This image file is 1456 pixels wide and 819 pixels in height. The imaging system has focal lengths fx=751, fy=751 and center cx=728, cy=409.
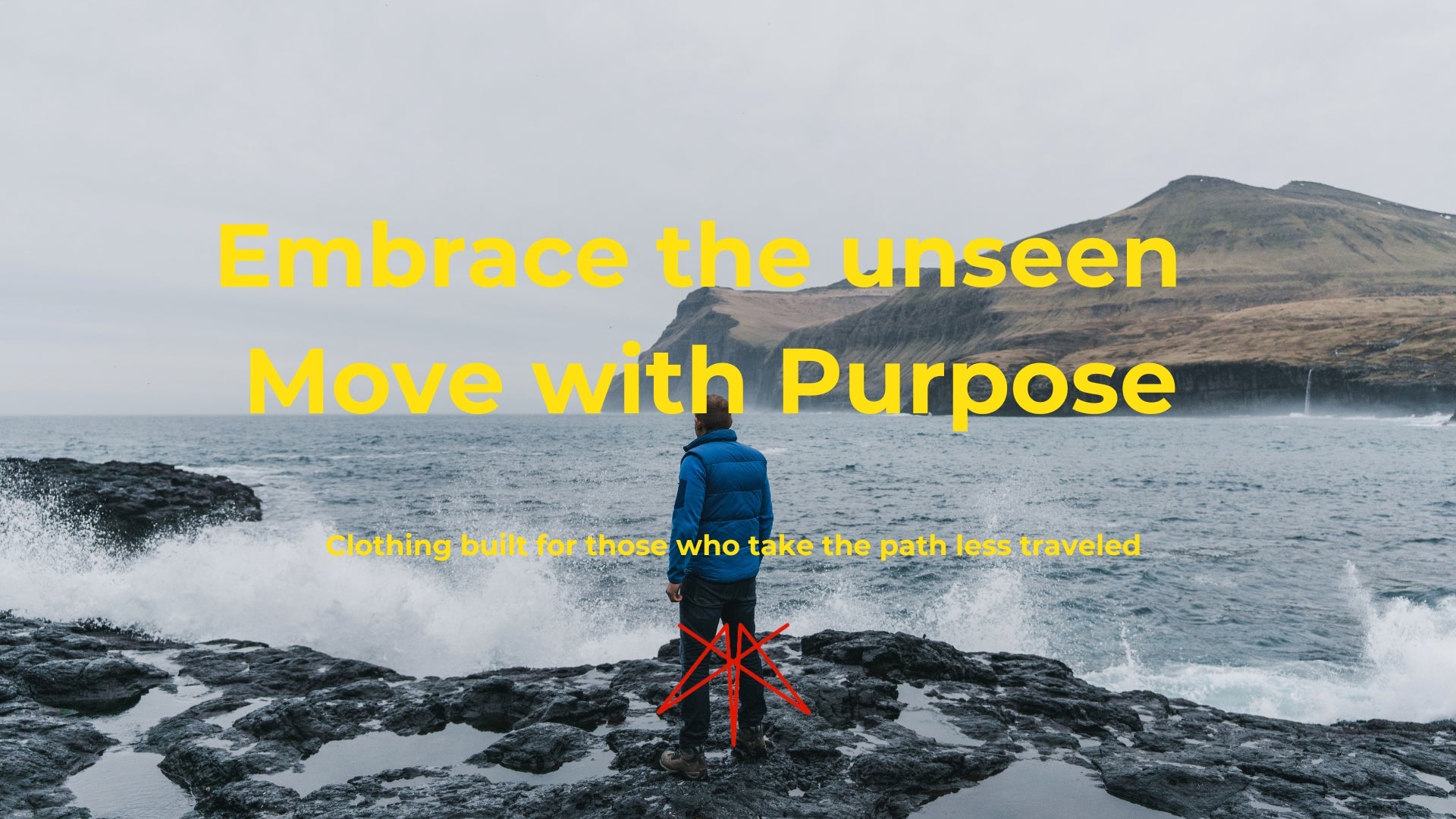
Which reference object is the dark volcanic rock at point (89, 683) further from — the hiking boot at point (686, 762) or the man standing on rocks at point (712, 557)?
the man standing on rocks at point (712, 557)

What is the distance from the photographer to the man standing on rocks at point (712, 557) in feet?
19.7

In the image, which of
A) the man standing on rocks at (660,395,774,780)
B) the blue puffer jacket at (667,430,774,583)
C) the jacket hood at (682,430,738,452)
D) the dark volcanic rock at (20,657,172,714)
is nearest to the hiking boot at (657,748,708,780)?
the man standing on rocks at (660,395,774,780)

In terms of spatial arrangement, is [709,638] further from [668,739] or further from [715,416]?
[715,416]

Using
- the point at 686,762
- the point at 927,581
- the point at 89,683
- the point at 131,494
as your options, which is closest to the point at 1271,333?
the point at 927,581

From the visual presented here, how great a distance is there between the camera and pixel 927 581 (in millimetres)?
18438

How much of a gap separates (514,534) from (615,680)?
17.6 m

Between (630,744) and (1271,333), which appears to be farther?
(1271,333)

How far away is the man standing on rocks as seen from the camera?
6.02 metres

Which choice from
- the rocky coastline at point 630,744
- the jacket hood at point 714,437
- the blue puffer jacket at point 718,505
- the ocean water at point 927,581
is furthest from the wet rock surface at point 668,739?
the ocean water at point 927,581

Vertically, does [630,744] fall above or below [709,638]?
below

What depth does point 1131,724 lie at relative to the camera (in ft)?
25.8

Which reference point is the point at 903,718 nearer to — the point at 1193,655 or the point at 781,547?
the point at 1193,655

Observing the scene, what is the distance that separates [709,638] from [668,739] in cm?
133

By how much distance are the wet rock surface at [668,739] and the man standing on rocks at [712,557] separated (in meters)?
0.35
